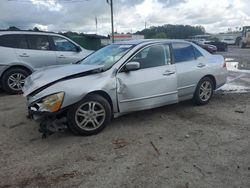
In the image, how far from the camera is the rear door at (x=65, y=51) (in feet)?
31.1

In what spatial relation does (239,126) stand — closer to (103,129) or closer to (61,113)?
(103,129)

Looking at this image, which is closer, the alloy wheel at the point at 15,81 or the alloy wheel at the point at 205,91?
the alloy wheel at the point at 205,91

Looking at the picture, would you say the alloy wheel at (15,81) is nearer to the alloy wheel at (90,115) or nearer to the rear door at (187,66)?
the alloy wheel at (90,115)

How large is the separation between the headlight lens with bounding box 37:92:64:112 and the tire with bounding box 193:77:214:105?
321cm

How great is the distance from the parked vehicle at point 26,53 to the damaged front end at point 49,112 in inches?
170

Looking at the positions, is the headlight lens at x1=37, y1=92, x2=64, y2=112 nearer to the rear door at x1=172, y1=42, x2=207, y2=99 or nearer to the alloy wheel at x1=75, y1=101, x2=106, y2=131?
the alloy wheel at x1=75, y1=101, x2=106, y2=131

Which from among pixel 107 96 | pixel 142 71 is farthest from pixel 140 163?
pixel 142 71

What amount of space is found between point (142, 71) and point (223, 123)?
1.76 meters

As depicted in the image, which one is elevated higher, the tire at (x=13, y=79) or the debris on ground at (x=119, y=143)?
the tire at (x=13, y=79)

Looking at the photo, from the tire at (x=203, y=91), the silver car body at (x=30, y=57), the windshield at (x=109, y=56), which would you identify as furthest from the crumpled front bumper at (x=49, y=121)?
the silver car body at (x=30, y=57)

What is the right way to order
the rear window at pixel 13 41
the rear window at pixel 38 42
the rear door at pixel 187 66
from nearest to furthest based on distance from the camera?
the rear door at pixel 187 66 → the rear window at pixel 13 41 → the rear window at pixel 38 42

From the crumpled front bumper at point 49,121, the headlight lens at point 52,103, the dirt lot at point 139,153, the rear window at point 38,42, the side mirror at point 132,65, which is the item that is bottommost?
the dirt lot at point 139,153

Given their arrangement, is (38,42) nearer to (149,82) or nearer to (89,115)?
(149,82)

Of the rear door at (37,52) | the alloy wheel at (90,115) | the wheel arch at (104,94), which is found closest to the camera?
the alloy wheel at (90,115)
